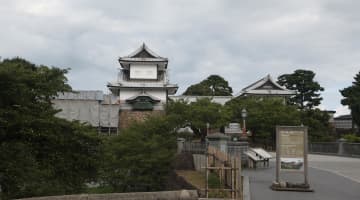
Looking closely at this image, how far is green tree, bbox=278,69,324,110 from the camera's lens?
63.0 metres

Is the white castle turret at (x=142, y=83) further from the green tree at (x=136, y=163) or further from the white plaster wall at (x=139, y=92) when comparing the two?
the green tree at (x=136, y=163)

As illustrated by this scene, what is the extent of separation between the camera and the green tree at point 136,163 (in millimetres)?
19109

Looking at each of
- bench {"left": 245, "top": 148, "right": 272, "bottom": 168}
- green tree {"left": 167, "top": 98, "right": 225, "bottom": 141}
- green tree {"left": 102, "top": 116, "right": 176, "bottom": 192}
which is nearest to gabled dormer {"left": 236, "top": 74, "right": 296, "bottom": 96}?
green tree {"left": 167, "top": 98, "right": 225, "bottom": 141}

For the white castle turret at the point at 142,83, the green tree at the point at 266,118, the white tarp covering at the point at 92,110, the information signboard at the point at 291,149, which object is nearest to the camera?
the information signboard at the point at 291,149

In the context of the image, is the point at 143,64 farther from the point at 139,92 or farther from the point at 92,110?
the point at 92,110

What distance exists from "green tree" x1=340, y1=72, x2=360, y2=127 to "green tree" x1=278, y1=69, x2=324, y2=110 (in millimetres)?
6151

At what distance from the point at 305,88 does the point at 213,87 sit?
18.4 m

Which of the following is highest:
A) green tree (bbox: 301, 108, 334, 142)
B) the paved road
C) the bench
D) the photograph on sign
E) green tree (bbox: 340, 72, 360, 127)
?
green tree (bbox: 340, 72, 360, 127)

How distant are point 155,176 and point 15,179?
24.0 feet

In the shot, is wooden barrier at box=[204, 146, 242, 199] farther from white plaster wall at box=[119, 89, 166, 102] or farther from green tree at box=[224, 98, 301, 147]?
white plaster wall at box=[119, 89, 166, 102]

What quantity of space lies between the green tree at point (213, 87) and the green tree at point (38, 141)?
6112cm

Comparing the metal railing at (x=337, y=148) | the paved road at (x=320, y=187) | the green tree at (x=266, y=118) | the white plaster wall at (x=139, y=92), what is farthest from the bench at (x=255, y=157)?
the white plaster wall at (x=139, y=92)

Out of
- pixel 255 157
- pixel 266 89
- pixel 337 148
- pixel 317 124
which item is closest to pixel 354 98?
pixel 317 124

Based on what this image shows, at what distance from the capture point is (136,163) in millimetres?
19125
